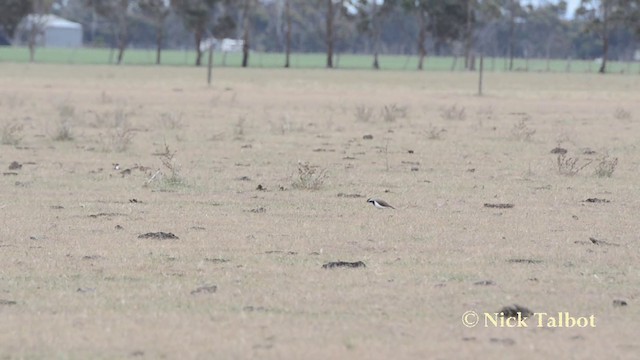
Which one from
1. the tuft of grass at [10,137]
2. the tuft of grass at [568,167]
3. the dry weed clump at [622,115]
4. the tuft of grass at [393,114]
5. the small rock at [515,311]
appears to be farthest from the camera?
the dry weed clump at [622,115]

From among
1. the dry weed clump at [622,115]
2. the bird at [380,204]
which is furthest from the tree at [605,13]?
the bird at [380,204]

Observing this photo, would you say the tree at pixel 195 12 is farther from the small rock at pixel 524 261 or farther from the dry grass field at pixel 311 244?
the small rock at pixel 524 261

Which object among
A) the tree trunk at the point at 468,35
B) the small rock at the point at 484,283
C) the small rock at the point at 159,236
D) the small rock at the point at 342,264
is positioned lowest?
the small rock at the point at 159,236

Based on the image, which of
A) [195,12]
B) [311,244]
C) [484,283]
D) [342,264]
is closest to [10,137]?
[311,244]

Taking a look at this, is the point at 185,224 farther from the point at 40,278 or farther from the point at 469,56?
the point at 469,56

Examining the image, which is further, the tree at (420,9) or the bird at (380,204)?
the tree at (420,9)

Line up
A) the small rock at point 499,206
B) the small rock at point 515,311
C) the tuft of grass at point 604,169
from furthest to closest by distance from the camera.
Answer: the tuft of grass at point 604,169 → the small rock at point 499,206 → the small rock at point 515,311

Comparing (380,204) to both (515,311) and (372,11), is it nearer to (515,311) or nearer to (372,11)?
(515,311)

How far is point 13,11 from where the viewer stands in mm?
97125

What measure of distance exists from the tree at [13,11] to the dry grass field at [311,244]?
7547 centimetres

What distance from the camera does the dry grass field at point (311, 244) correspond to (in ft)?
23.2

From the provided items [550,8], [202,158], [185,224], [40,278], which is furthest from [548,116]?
[550,8]

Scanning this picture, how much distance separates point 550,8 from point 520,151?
396 ft

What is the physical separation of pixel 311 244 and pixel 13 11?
298ft
